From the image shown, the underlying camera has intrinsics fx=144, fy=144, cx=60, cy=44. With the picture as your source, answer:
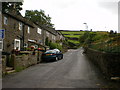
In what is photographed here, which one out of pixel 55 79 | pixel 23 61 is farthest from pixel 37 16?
pixel 55 79

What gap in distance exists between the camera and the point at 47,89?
651cm

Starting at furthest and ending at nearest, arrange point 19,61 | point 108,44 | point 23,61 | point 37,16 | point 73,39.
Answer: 1. point 73,39
2. point 37,16
3. point 23,61
4. point 19,61
5. point 108,44

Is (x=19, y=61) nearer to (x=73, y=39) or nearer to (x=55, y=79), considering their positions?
(x=55, y=79)

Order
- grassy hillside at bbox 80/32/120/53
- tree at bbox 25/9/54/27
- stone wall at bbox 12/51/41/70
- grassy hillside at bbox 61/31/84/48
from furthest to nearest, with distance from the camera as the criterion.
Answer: grassy hillside at bbox 61/31/84/48, tree at bbox 25/9/54/27, stone wall at bbox 12/51/41/70, grassy hillside at bbox 80/32/120/53

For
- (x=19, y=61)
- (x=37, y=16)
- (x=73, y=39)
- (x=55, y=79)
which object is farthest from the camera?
(x=73, y=39)

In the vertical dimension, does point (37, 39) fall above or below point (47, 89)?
above

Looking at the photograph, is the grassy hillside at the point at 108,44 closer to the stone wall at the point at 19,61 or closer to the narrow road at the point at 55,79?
the narrow road at the point at 55,79

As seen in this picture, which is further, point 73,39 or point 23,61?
point 73,39

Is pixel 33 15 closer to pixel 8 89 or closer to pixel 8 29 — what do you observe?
pixel 8 29

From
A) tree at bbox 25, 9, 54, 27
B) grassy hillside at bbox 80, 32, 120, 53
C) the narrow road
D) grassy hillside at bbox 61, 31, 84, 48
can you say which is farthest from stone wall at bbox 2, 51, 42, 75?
grassy hillside at bbox 61, 31, 84, 48

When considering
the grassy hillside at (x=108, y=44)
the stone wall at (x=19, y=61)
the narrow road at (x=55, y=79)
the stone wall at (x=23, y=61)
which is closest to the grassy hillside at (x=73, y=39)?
the grassy hillside at (x=108, y=44)

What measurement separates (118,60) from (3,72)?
7.50m

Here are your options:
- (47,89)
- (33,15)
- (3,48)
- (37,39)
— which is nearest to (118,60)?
(47,89)

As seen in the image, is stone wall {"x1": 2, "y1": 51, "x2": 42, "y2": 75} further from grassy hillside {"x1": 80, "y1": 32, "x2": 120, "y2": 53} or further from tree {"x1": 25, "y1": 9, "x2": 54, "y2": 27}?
tree {"x1": 25, "y1": 9, "x2": 54, "y2": 27}
